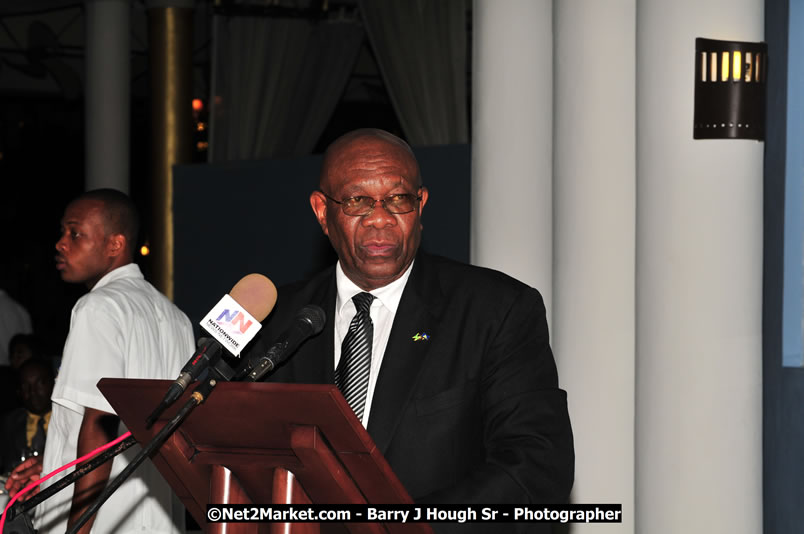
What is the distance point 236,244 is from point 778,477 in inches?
223

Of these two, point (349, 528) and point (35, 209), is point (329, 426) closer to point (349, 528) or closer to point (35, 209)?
point (349, 528)

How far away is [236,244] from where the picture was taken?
8461 millimetres

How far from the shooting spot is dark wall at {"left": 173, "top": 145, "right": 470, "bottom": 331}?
6551 mm

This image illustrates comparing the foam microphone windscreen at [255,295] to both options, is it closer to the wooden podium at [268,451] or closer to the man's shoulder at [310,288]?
the wooden podium at [268,451]

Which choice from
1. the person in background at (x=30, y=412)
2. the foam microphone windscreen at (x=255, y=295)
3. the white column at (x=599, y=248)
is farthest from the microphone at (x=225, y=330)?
the person in background at (x=30, y=412)

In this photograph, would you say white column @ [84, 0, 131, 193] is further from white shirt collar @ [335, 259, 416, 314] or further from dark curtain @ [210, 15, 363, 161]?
white shirt collar @ [335, 259, 416, 314]

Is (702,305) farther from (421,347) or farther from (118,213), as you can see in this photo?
(118,213)

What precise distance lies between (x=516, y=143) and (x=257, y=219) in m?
4.28

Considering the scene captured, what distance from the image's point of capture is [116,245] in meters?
3.60

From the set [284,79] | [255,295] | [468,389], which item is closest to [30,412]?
[284,79]

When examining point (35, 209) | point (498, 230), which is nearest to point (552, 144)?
point (498, 230)

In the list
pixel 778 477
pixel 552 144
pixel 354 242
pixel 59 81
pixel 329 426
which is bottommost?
pixel 778 477

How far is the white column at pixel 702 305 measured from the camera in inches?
135

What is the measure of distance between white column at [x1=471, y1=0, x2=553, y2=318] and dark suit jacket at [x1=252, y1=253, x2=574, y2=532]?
5.84ft
